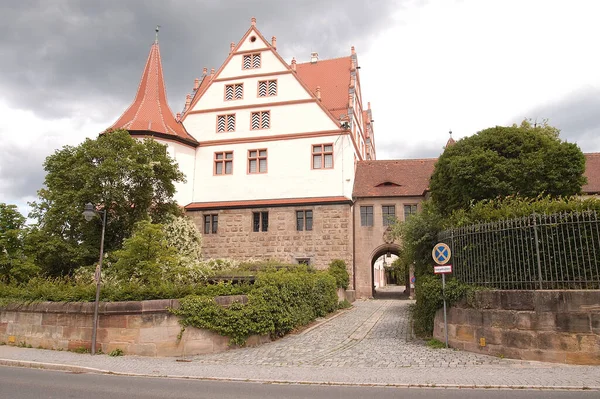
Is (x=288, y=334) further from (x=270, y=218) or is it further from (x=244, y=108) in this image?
(x=244, y=108)

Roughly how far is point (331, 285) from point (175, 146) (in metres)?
13.1

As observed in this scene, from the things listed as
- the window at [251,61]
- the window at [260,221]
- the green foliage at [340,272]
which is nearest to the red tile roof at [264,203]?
the window at [260,221]

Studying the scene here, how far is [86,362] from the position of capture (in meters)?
10.1

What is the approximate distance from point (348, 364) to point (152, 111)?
70.9 ft

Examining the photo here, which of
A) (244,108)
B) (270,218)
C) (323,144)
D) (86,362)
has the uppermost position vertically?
(244,108)

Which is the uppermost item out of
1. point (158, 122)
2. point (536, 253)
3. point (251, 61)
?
point (251, 61)

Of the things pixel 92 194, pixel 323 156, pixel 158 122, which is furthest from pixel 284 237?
pixel 92 194

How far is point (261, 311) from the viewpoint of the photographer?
11961 millimetres

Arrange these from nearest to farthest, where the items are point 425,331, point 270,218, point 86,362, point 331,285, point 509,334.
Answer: point 509,334
point 86,362
point 425,331
point 331,285
point 270,218

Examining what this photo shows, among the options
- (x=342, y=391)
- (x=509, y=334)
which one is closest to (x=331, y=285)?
(x=509, y=334)

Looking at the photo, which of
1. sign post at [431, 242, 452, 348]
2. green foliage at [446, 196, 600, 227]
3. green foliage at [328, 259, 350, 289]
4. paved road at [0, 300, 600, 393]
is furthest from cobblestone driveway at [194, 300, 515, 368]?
green foliage at [328, 259, 350, 289]

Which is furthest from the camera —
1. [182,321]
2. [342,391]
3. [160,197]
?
[160,197]

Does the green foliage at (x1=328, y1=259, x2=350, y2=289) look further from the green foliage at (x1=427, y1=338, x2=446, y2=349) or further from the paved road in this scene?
the green foliage at (x1=427, y1=338, x2=446, y2=349)

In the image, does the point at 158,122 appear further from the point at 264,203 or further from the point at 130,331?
the point at 130,331
